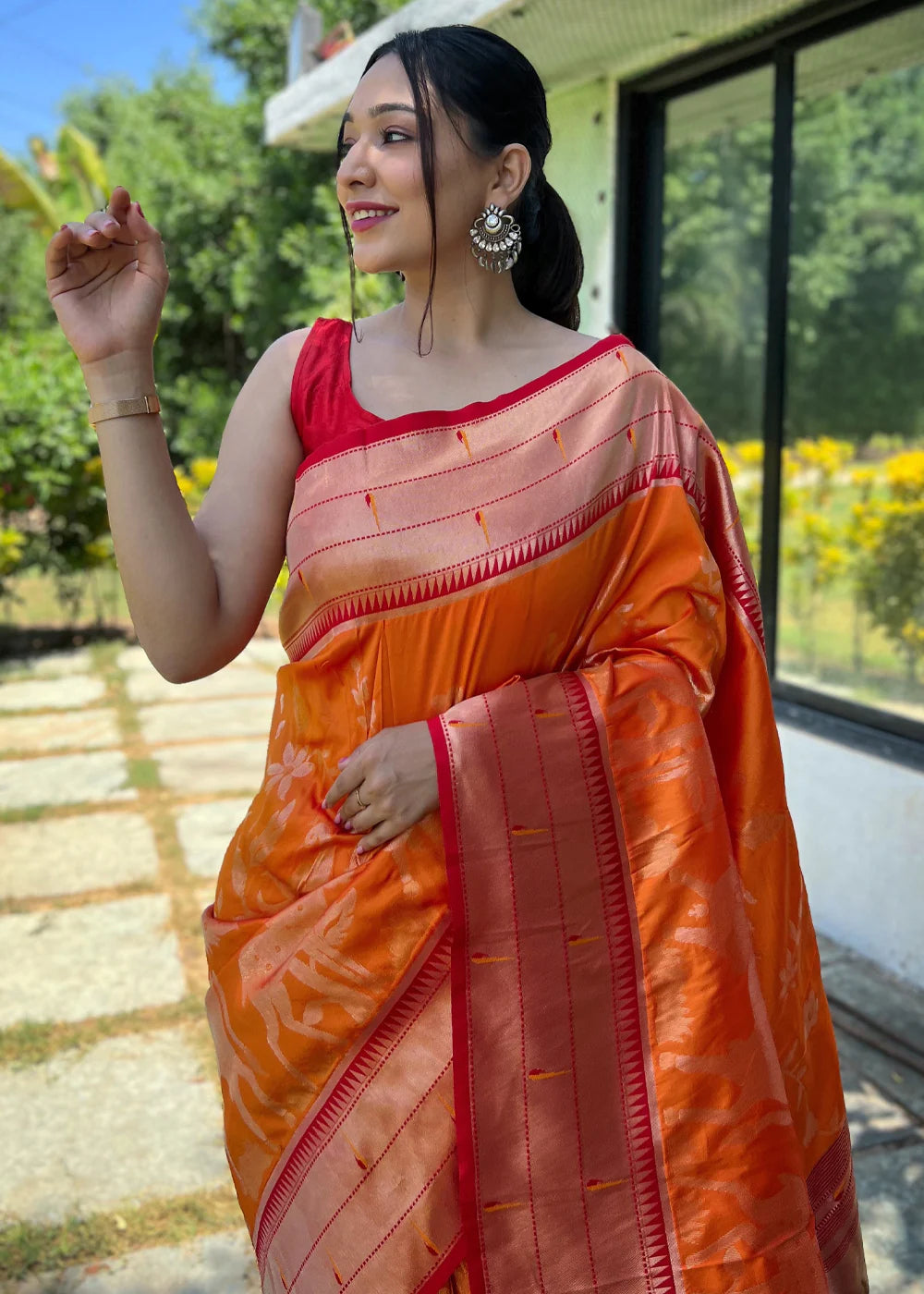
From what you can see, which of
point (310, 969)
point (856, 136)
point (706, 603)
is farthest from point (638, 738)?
point (856, 136)

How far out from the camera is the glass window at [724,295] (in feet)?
20.4

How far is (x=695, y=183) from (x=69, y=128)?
655 centimetres

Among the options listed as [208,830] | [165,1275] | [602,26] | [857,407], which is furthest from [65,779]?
[857,407]

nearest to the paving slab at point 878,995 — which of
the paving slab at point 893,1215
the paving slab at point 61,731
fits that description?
the paving slab at point 893,1215

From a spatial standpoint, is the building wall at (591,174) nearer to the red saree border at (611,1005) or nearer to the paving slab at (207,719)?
the paving slab at (207,719)

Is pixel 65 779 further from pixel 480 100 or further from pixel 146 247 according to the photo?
pixel 480 100

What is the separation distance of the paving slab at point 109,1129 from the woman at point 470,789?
0.97 metres

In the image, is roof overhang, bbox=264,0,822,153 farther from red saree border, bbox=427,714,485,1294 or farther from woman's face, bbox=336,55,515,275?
red saree border, bbox=427,714,485,1294

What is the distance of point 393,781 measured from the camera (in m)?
1.34

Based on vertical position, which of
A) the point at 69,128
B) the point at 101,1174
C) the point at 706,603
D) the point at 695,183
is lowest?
the point at 101,1174

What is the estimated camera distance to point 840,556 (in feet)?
20.1

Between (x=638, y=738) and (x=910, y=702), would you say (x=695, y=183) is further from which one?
(x=638, y=738)

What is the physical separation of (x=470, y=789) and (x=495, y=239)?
673 mm

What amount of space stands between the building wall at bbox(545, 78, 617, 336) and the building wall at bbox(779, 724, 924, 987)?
1.54 metres
